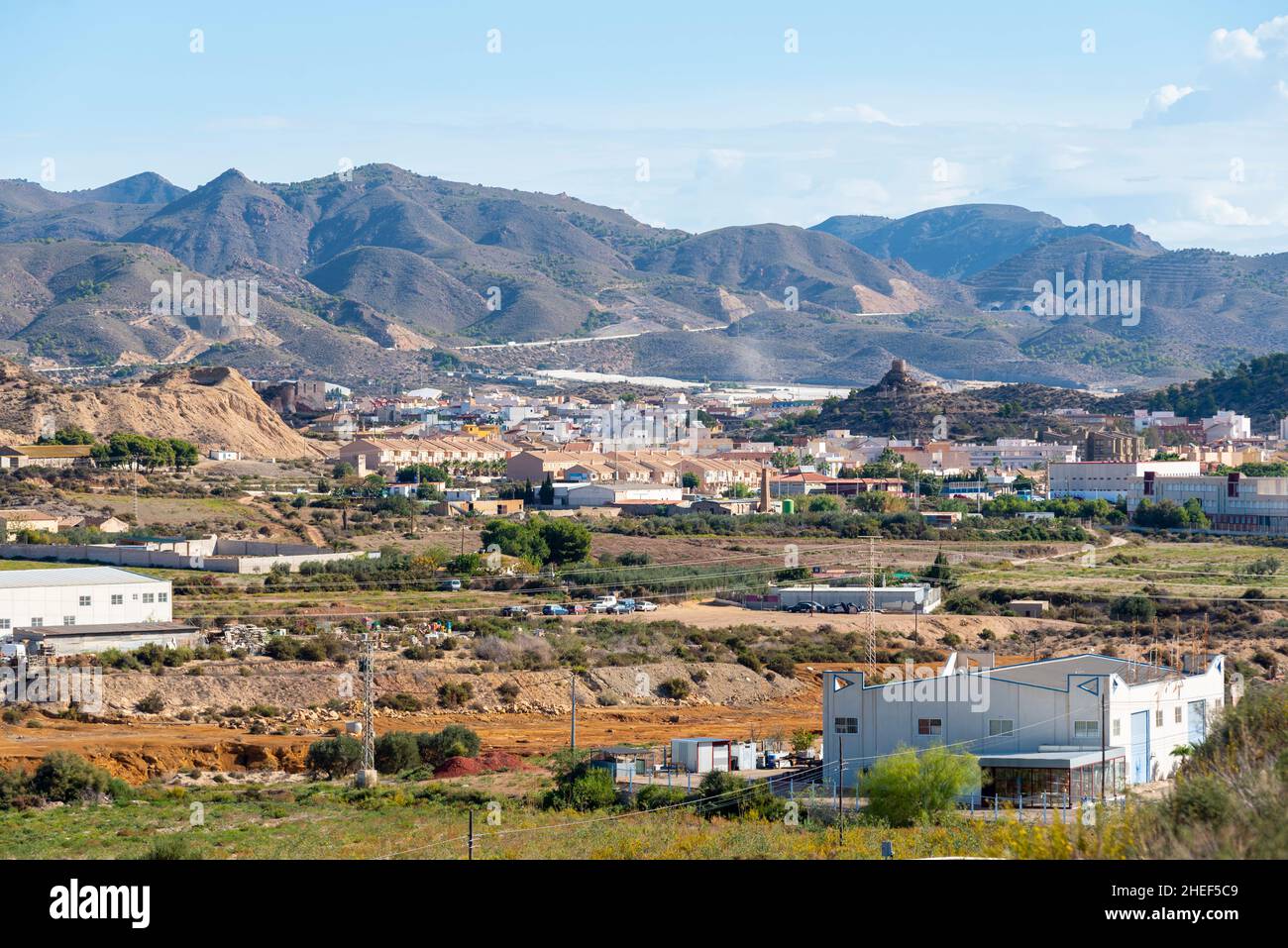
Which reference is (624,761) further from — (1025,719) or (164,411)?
(164,411)

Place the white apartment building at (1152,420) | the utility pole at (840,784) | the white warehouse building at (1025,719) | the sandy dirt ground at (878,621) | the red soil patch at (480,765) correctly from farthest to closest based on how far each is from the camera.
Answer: the white apartment building at (1152,420), the sandy dirt ground at (878,621), the red soil patch at (480,765), the white warehouse building at (1025,719), the utility pole at (840,784)

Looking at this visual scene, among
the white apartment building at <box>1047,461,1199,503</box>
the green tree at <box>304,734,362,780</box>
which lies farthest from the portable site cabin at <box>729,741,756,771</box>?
the white apartment building at <box>1047,461,1199,503</box>

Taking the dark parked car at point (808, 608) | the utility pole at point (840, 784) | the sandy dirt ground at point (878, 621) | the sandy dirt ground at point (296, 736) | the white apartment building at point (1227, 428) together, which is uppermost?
the white apartment building at point (1227, 428)

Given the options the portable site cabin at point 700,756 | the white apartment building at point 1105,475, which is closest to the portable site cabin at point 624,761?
the portable site cabin at point 700,756

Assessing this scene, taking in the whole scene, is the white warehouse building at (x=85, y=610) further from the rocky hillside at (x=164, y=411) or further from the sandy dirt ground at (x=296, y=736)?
the rocky hillside at (x=164, y=411)
